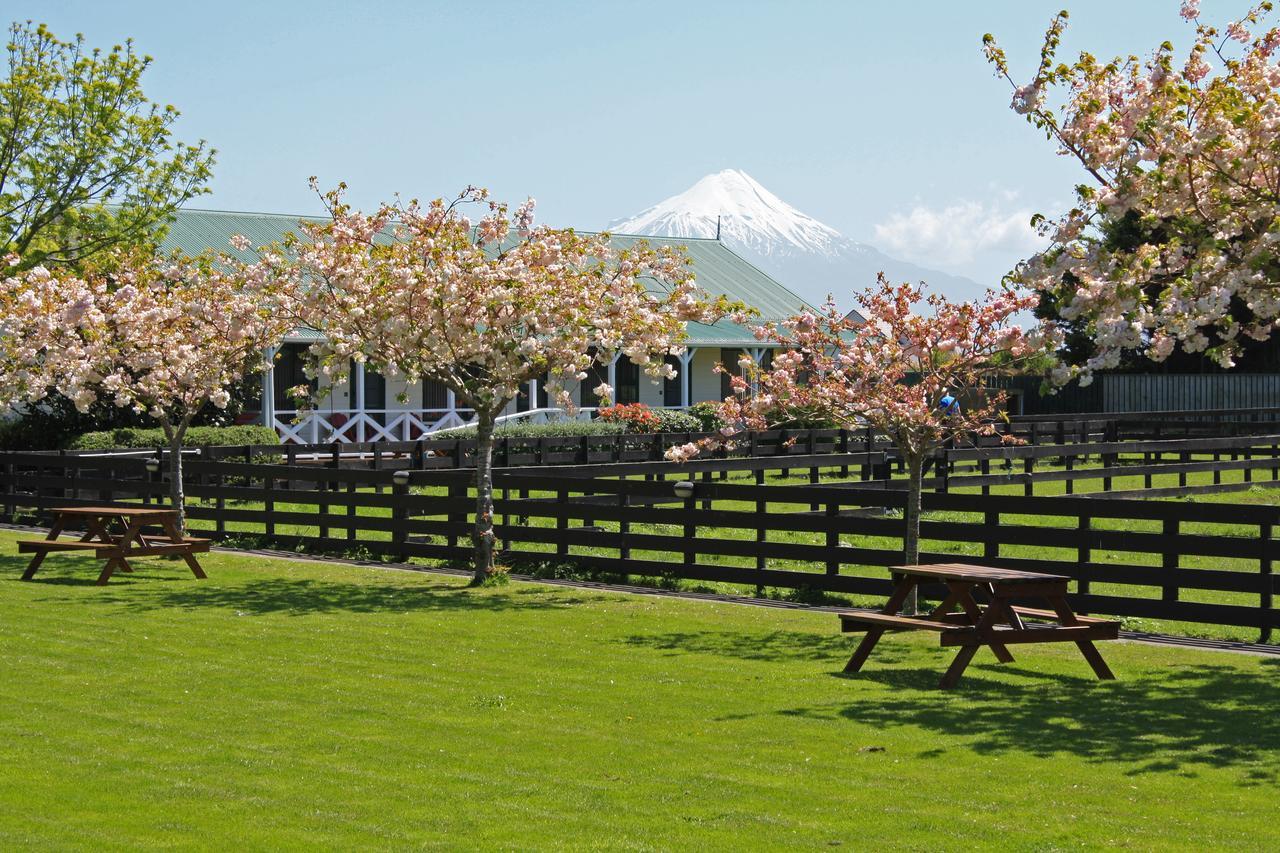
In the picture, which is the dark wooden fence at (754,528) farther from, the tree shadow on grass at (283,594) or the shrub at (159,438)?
the shrub at (159,438)

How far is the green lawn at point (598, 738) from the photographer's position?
7.10m

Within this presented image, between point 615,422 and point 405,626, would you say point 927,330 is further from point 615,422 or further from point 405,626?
point 615,422

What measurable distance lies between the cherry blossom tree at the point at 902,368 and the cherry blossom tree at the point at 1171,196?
1908 millimetres

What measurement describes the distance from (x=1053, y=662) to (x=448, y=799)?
6046 mm

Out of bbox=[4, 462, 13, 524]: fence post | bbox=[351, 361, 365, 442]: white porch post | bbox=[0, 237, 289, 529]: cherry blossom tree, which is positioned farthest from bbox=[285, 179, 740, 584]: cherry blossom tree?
bbox=[351, 361, 365, 442]: white porch post

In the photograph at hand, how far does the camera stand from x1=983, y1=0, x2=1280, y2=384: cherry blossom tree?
10859 mm

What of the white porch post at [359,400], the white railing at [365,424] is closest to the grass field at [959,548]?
the white railing at [365,424]

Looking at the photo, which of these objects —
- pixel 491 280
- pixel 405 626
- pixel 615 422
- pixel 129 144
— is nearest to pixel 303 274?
pixel 491 280

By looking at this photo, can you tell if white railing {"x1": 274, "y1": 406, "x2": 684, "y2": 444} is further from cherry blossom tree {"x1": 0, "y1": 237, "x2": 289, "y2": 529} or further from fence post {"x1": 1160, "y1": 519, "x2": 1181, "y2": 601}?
fence post {"x1": 1160, "y1": 519, "x2": 1181, "y2": 601}

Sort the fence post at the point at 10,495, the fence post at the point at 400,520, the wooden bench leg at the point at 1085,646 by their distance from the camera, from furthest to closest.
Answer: the fence post at the point at 10,495, the fence post at the point at 400,520, the wooden bench leg at the point at 1085,646

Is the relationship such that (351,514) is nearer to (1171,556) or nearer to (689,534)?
(689,534)

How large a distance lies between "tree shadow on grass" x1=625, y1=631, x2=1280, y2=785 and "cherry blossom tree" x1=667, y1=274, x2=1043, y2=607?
2.48 meters

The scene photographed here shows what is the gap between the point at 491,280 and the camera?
1650cm

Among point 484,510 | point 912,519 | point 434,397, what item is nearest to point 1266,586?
point 912,519
